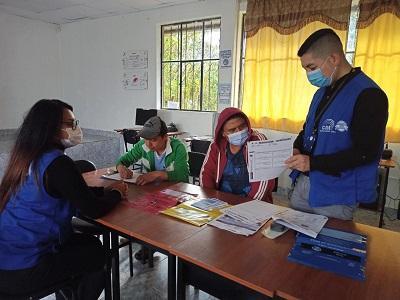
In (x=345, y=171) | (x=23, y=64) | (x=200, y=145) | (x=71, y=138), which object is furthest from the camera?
(x=23, y=64)

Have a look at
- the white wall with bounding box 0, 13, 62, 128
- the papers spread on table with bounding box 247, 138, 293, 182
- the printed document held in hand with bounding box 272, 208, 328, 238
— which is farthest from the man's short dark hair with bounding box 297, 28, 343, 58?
the white wall with bounding box 0, 13, 62, 128

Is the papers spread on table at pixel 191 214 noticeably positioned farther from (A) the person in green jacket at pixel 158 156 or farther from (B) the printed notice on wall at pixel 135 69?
(B) the printed notice on wall at pixel 135 69

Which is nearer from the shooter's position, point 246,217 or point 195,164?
point 246,217

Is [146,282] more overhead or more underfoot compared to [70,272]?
more underfoot

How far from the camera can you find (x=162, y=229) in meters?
1.27

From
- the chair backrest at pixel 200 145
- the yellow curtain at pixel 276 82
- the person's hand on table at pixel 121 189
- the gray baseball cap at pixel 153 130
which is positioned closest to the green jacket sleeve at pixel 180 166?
the gray baseball cap at pixel 153 130

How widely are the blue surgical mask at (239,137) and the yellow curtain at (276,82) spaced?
233 centimetres

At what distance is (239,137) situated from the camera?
1.75m

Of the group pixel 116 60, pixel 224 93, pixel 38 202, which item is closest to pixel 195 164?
pixel 38 202

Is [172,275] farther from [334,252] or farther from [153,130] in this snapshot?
[153,130]

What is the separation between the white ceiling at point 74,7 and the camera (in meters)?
4.73

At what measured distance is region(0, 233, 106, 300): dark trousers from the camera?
1179 mm

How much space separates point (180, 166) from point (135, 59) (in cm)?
381

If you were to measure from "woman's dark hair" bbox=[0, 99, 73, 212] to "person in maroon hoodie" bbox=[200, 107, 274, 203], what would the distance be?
94 cm
